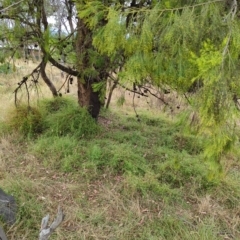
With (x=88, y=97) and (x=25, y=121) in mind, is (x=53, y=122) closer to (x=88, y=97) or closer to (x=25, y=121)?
(x=25, y=121)

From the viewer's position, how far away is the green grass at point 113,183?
7.91 feet

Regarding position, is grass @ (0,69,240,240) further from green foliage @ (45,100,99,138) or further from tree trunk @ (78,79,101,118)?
tree trunk @ (78,79,101,118)

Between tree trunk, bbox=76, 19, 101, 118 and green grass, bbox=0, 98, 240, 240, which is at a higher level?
tree trunk, bbox=76, 19, 101, 118

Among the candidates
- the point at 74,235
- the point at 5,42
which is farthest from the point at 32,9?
the point at 74,235

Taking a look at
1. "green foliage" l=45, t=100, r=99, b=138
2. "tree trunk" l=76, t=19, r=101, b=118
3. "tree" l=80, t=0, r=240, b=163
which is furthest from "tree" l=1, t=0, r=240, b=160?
"green foliage" l=45, t=100, r=99, b=138

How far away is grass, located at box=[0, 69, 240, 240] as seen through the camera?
7.91ft

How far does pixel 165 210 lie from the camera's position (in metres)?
2.65

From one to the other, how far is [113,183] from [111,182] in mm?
26

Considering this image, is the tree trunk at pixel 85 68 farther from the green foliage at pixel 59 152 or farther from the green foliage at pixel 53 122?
the green foliage at pixel 59 152

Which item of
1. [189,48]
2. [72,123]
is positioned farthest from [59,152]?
[189,48]

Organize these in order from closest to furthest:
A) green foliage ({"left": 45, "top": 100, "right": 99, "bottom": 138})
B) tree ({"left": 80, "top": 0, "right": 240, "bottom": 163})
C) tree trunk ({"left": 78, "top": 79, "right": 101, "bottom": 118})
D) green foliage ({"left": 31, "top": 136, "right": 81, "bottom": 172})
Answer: tree ({"left": 80, "top": 0, "right": 240, "bottom": 163}) < green foliage ({"left": 31, "top": 136, "right": 81, "bottom": 172}) < green foliage ({"left": 45, "top": 100, "right": 99, "bottom": 138}) < tree trunk ({"left": 78, "top": 79, "right": 101, "bottom": 118})

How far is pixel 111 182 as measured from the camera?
296 centimetres

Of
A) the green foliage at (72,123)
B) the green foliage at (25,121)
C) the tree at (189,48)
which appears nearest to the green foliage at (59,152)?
the green foliage at (72,123)

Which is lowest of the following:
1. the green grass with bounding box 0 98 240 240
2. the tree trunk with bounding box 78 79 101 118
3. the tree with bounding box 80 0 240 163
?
the green grass with bounding box 0 98 240 240
